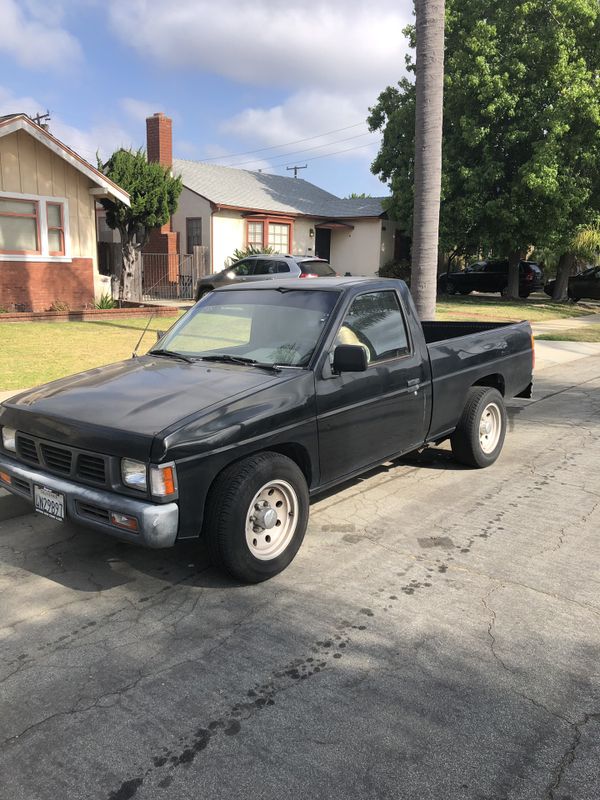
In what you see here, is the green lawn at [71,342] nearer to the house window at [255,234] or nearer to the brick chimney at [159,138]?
the house window at [255,234]

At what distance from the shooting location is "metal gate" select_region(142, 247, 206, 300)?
25.7 meters

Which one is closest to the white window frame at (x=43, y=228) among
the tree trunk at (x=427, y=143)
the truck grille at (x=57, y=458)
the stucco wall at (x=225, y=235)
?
the stucco wall at (x=225, y=235)

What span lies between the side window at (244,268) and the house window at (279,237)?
389 inches

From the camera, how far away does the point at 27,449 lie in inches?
Answer: 160

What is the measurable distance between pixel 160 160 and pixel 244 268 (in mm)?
11317

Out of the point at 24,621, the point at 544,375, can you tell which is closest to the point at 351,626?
the point at 24,621

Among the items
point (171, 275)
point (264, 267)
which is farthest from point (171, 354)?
point (171, 275)

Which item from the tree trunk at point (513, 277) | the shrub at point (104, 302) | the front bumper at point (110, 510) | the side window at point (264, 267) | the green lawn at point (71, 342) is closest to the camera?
the front bumper at point (110, 510)

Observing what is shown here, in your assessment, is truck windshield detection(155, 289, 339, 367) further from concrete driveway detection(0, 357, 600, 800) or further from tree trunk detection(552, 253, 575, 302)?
tree trunk detection(552, 253, 575, 302)

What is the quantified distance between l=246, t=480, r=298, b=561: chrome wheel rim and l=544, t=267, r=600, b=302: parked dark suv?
2592 cm

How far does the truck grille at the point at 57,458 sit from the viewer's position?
3.79 metres

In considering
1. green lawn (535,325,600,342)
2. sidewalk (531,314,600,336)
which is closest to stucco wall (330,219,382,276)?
sidewalk (531,314,600,336)

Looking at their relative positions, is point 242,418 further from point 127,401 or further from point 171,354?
point 171,354

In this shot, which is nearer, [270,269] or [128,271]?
[270,269]
